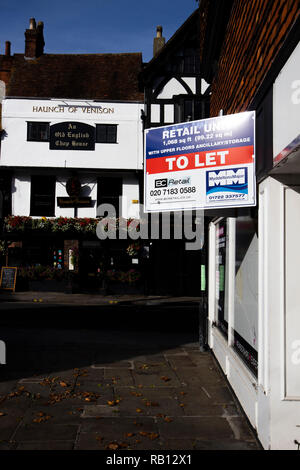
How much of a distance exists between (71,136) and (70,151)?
0.78 metres

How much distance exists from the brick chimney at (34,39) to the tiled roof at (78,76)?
0.39 meters

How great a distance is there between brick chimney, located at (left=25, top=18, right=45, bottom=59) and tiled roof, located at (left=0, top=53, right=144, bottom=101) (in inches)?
15.3

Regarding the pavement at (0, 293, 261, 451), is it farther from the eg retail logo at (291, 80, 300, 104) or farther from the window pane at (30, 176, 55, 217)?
the window pane at (30, 176, 55, 217)

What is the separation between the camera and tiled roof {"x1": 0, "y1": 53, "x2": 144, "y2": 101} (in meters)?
25.4

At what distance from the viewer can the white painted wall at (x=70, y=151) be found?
79.5 ft

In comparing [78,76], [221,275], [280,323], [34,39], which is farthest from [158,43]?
[280,323]

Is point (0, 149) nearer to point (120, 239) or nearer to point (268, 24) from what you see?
point (120, 239)

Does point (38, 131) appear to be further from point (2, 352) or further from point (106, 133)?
point (2, 352)

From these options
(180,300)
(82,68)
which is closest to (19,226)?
(180,300)

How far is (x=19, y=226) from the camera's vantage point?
23.2 meters

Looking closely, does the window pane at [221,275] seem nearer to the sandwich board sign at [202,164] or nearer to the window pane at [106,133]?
the sandwich board sign at [202,164]

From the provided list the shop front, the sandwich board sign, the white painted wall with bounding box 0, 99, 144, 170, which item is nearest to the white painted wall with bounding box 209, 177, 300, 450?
the shop front
